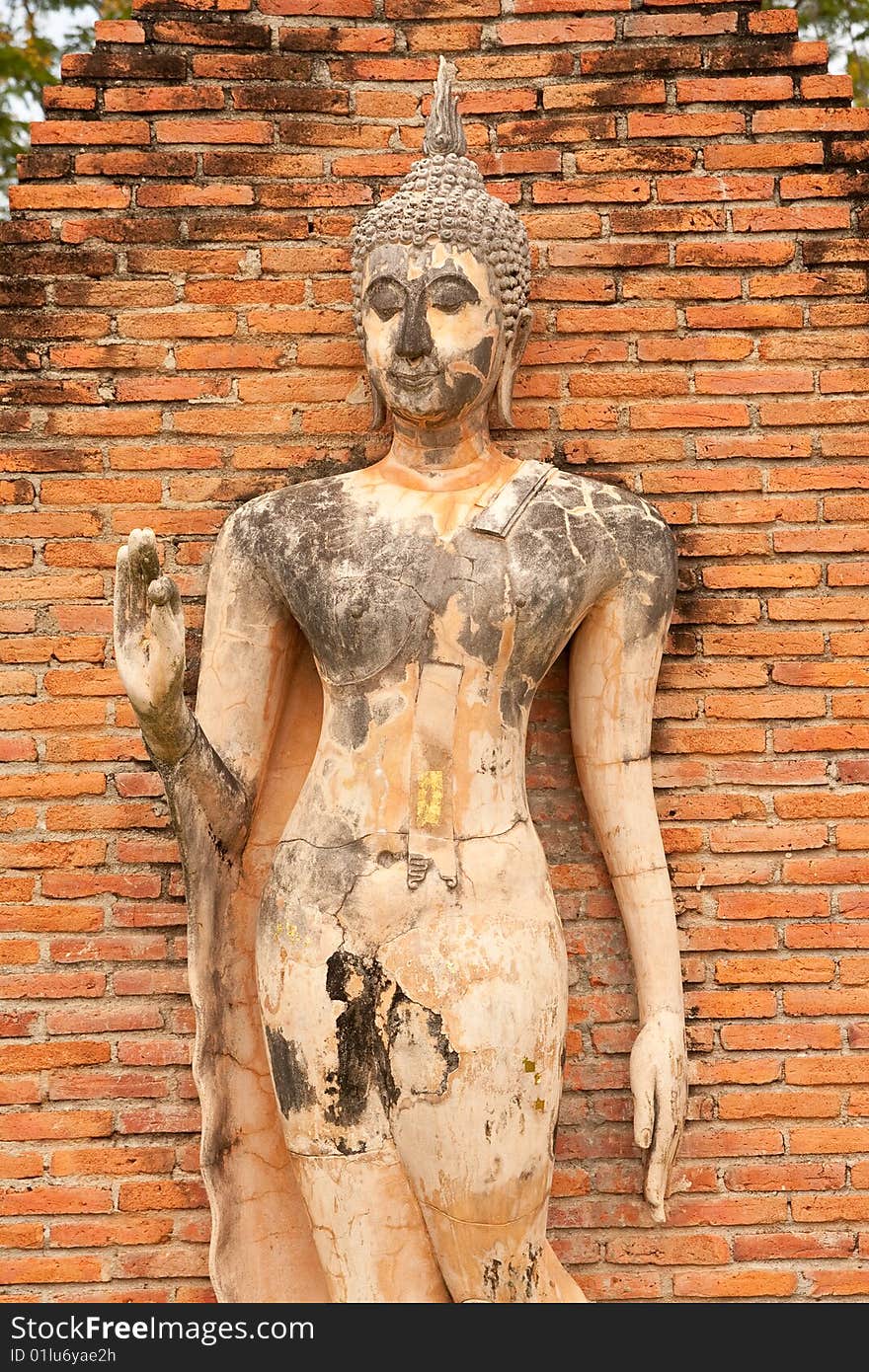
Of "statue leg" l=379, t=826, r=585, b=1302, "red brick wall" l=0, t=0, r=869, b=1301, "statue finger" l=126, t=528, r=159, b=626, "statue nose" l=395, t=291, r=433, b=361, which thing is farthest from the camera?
"red brick wall" l=0, t=0, r=869, b=1301

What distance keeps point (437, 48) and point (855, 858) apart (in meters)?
2.45

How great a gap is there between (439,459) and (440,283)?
42cm

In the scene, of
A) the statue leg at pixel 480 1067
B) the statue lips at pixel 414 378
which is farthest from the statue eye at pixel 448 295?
the statue leg at pixel 480 1067

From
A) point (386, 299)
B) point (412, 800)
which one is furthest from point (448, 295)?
point (412, 800)

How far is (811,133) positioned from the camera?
5.24 m

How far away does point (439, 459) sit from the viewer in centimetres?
475

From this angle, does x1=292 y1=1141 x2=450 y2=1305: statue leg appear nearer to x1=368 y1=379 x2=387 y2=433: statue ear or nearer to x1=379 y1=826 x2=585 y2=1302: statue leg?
x1=379 y1=826 x2=585 y2=1302: statue leg

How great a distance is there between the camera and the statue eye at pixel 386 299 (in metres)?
4.63

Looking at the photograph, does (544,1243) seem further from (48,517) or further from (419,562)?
(48,517)

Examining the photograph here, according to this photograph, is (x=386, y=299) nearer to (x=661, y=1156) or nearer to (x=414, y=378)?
(x=414, y=378)

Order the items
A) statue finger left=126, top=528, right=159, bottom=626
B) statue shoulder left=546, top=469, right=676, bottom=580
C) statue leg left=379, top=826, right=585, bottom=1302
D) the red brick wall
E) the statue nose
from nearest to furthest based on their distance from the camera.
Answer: statue finger left=126, top=528, right=159, bottom=626, statue leg left=379, top=826, right=585, bottom=1302, the statue nose, statue shoulder left=546, top=469, right=676, bottom=580, the red brick wall

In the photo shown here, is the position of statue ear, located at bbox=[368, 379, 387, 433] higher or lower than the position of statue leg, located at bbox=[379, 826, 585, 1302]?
higher

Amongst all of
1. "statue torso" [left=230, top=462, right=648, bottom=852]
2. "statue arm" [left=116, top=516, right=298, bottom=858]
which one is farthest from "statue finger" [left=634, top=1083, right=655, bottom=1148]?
"statue arm" [left=116, top=516, right=298, bottom=858]

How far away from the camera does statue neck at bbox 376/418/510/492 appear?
15.5 feet
